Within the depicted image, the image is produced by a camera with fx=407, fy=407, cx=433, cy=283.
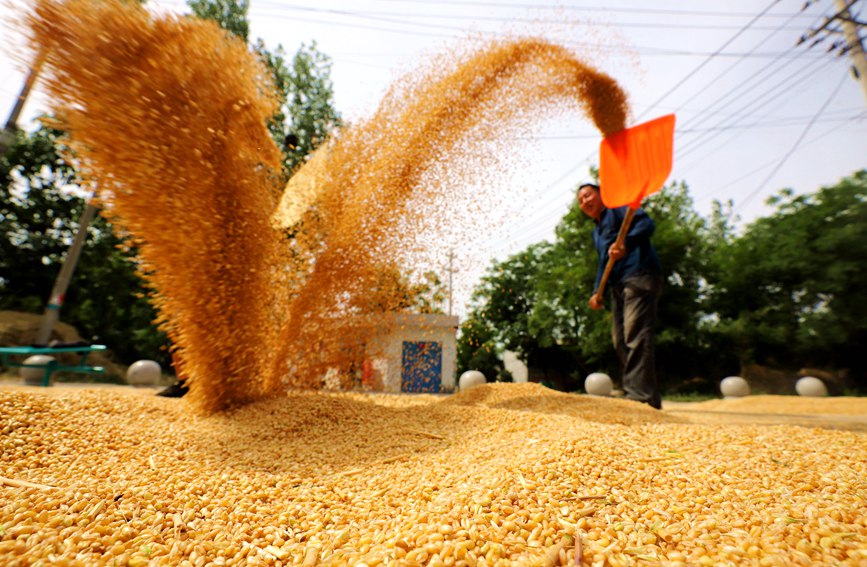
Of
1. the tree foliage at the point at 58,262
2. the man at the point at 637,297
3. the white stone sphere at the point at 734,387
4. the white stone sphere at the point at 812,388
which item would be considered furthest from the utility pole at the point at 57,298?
the white stone sphere at the point at 812,388

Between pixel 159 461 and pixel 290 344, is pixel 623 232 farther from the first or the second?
pixel 159 461

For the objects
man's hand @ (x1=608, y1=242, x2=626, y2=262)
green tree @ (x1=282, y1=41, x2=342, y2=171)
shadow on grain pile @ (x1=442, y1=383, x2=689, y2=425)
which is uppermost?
green tree @ (x1=282, y1=41, x2=342, y2=171)

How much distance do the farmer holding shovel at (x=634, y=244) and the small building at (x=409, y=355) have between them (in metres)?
Answer: 2.09

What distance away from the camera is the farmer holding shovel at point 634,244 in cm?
381

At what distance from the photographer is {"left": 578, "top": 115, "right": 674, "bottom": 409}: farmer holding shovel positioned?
3809mm

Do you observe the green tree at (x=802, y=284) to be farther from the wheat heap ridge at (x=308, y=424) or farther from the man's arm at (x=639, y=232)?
the wheat heap ridge at (x=308, y=424)

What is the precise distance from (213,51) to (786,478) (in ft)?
12.2

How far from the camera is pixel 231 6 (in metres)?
12.4

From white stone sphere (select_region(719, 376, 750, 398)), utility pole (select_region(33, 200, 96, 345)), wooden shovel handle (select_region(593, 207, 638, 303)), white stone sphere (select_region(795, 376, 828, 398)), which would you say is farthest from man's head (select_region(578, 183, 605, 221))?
utility pole (select_region(33, 200, 96, 345))

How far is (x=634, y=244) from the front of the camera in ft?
14.5

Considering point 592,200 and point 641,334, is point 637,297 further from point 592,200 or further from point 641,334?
point 592,200

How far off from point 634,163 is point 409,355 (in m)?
2.86

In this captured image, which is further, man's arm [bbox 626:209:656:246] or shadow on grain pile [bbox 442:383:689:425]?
man's arm [bbox 626:209:656:246]

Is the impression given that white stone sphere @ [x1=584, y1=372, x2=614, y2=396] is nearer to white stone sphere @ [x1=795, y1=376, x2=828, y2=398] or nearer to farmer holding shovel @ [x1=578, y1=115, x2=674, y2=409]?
farmer holding shovel @ [x1=578, y1=115, x2=674, y2=409]
